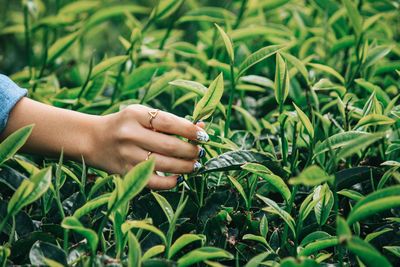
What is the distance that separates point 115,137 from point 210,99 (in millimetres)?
237

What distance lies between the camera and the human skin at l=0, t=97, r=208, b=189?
86cm

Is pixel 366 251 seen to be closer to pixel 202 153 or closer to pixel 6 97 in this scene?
pixel 202 153

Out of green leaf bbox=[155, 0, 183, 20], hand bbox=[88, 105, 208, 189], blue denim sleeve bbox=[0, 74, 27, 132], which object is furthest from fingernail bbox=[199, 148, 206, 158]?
green leaf bbox=[155, 0, 183, 20]

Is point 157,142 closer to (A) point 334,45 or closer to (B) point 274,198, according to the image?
(B) point 274,198

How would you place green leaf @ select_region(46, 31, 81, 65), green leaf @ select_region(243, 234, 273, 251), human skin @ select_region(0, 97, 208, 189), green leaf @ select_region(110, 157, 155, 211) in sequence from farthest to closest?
green leaf @ select_region(46, 31, 81, 65)
human skin @ select_region(0, 97, 208, 189)
green leaf @ select_region(243, 234, 273, 251)
green leaf @ select_region(110, 157, 155, 211)

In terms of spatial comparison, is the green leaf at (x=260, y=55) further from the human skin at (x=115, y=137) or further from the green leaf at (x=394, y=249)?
the green leaf at (x=394, y=249)

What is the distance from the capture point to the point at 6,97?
0.94m

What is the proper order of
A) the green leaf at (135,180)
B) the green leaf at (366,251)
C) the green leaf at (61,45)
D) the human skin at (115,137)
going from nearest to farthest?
the green leaf at (366,251)
the green leaf at (135,180)
the human skin at (115,137)
the green leaf at (61,45)

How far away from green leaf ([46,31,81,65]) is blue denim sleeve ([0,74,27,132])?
14.7 inches

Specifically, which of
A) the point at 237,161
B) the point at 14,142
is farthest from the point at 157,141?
the point at 14,142

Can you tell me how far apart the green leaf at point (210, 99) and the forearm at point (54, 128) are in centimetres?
26

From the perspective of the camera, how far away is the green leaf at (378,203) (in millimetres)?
586

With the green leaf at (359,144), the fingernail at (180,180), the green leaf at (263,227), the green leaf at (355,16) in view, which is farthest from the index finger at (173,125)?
the green leaf at (355,16)

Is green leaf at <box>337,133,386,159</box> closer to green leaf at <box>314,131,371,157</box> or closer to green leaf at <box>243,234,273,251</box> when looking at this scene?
green leaf at <box>314,131,371,157</box>
